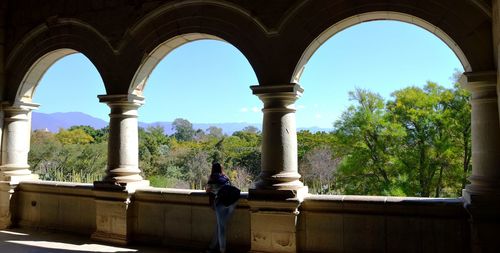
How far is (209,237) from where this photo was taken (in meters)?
4.48

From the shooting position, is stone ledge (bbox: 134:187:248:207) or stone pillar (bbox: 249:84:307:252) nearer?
stone pillar (bbox: 249:84:307:252)

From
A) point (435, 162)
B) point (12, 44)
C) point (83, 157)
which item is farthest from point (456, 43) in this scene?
point (83, 157)

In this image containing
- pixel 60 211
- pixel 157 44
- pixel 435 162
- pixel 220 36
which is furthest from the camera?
pixel 435 162

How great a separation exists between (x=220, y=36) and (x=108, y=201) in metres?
2.55

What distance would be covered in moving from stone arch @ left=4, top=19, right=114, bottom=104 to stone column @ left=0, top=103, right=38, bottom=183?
172mm

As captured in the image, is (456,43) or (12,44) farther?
(12,44)

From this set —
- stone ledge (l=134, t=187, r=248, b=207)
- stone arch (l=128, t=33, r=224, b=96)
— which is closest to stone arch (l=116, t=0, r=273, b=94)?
stone arch (l=128, t=33, r=224, b=96)

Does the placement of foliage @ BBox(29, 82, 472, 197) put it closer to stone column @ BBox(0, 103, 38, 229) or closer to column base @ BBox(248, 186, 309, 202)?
stone column @ BBox(0, 103, 38, 229)

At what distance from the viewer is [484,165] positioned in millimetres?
3414

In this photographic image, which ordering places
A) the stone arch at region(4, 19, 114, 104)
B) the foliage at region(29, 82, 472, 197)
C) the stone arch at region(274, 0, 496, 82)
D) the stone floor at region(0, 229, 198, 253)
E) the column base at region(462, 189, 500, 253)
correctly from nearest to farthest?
the column base at region(462, 189, 500, 253) → the stone arch at region(274, 0, 496, 82) → the stone floor at region(0, 229, 198, 253) → the stone arch at region(4, 19, 114, 104) → the foliage at region(29, 82, 472, 197)

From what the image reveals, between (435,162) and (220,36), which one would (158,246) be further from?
(435,162)

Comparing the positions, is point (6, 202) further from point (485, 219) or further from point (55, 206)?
point (485, 219)

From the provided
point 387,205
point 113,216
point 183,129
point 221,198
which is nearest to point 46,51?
point 113,216

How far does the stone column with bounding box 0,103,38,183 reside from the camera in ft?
19.2
